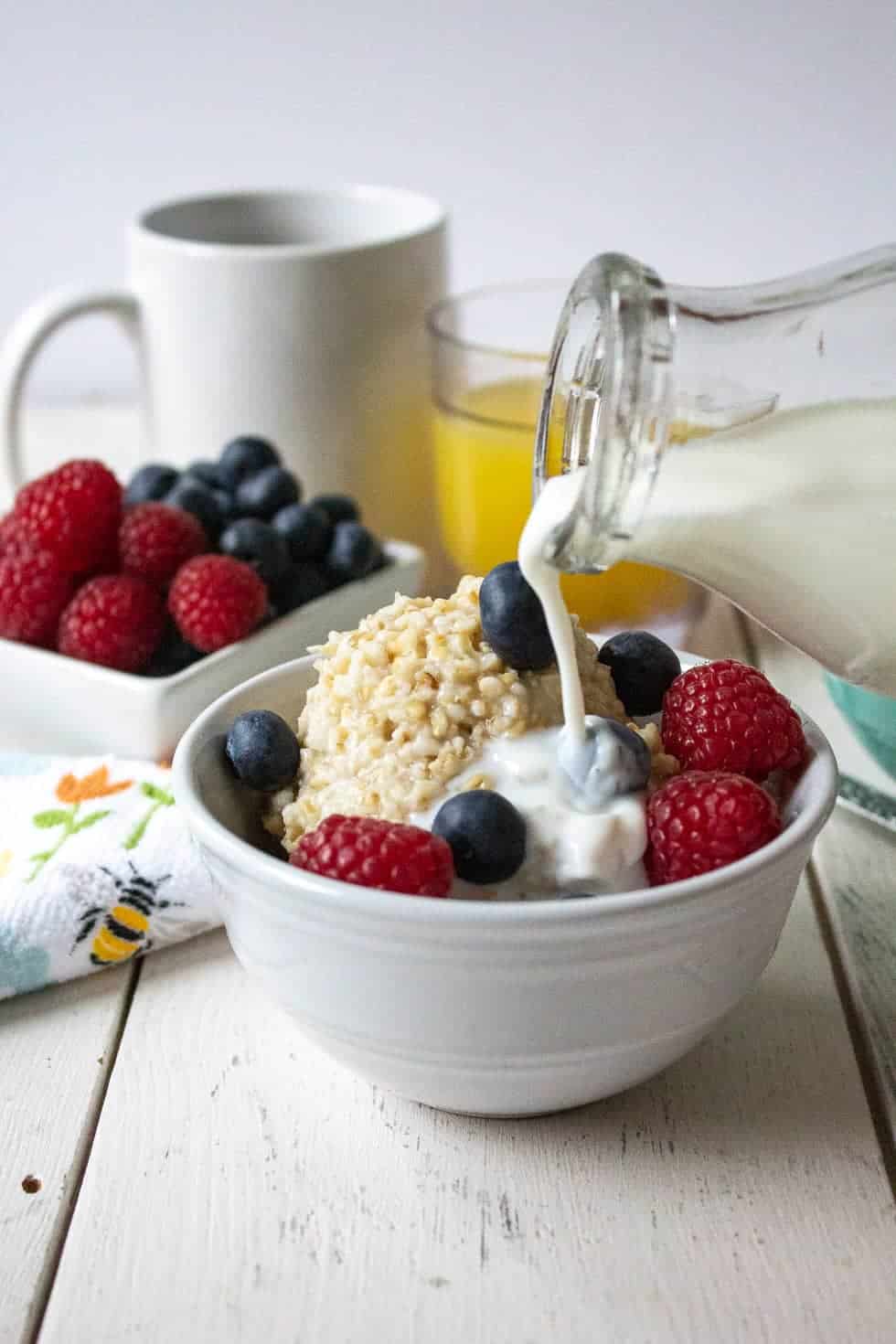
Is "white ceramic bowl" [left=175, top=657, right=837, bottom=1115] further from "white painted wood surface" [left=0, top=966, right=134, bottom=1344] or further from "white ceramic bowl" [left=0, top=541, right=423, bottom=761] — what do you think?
"white ceramic bowl" [left=0, top=541, right=423, bottom=761]

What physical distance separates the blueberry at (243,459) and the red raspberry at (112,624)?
189mm

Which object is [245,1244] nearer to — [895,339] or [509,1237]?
[509,1237]

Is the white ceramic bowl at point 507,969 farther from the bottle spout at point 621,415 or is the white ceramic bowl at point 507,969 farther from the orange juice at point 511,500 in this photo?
the orange juice at point 511,500

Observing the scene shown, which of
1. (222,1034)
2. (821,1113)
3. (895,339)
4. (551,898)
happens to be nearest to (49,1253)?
(222,1034)

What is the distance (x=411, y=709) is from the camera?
0.83 m

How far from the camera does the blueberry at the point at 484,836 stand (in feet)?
2.48

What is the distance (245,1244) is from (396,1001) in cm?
15

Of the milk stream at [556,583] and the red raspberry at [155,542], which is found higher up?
the milk stream at [556,583]

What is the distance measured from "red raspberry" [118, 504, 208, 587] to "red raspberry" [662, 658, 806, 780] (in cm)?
54

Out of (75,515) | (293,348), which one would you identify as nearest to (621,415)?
(75,515)

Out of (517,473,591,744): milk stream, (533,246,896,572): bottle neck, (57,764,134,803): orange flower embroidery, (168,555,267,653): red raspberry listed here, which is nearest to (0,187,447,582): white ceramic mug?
(168,555,267,653): red raspberry

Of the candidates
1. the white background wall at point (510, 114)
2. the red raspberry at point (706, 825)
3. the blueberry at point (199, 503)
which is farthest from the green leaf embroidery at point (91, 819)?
the white background wall at point (510, 114)

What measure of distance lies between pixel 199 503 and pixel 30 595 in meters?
0.17

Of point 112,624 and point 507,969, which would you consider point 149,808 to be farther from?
point 507,969
